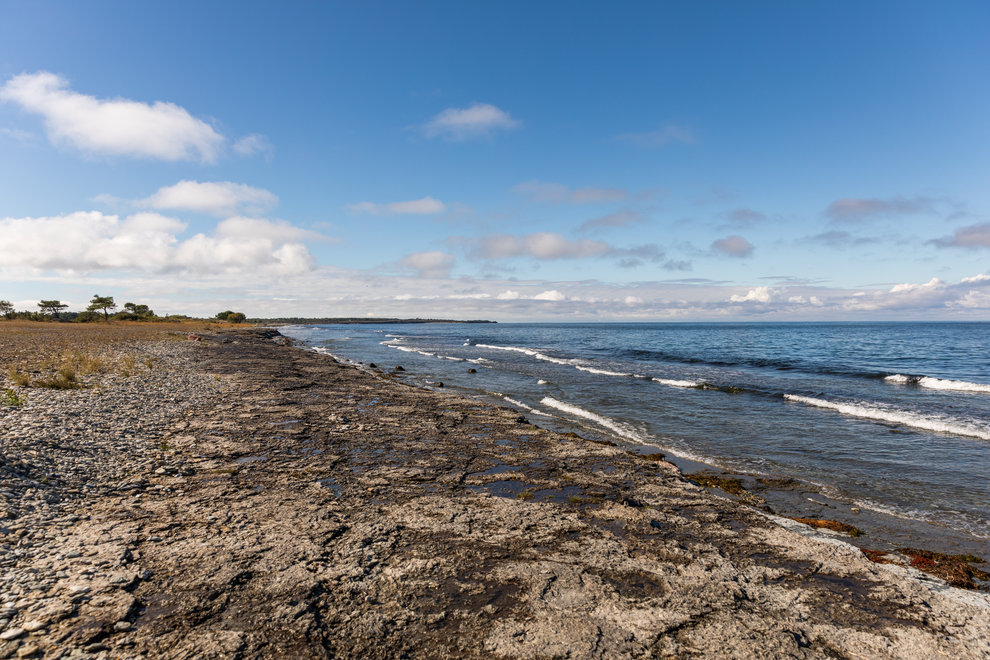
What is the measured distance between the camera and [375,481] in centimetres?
970

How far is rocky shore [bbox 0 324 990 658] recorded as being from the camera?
484cm

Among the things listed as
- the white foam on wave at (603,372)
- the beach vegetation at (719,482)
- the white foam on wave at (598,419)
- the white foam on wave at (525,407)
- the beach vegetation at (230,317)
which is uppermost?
the beach vegetation at (230,317)

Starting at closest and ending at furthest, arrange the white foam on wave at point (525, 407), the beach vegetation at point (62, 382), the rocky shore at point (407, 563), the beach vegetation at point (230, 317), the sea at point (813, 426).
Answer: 1. the rocky shore at point (407, 563)
2. the sea at point (813, 426)
3. the beach vegetation at point (62, 382)
4. the white foam on wave at point (525, 407)
5. the beach vegetation at point (230, 317)

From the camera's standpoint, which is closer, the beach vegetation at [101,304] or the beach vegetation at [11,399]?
the beach vegetation at [11,399]

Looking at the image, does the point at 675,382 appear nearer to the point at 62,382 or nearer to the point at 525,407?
the point at 525,407

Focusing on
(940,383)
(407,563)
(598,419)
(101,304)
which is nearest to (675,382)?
(598,419)

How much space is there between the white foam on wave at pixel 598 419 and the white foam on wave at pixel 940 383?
2417 centimetres

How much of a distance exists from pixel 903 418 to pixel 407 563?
22.1 metres

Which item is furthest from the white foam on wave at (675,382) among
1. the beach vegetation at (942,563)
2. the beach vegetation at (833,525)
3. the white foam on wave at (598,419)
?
the beach vegetation at (942,563)

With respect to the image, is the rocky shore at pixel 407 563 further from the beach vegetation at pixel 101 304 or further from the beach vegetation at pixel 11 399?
the beach vegetation at pixel 101 304

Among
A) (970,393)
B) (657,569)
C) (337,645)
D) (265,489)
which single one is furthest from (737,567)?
(970,393)

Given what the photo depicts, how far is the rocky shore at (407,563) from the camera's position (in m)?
4.84

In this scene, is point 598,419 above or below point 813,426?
above

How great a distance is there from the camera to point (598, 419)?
18750 millimetres
